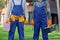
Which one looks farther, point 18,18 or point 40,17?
point 40,17

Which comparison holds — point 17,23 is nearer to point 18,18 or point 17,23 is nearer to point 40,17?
point 18,18

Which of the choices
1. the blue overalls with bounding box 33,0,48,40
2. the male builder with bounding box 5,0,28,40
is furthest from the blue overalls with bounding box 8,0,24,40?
the blue overalls with bounding box 33,0,48,40

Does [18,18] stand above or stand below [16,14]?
below

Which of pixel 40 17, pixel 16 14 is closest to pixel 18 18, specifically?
pixel 16 14

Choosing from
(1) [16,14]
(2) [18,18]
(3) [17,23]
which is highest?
(1) [16,14]

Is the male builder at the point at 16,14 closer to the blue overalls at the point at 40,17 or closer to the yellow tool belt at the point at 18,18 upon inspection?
the yellow tool belt at the point at 18,18

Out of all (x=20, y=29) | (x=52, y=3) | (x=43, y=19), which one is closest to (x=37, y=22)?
(x=43, y=19)

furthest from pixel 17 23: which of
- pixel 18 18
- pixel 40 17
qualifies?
pixel 40 17

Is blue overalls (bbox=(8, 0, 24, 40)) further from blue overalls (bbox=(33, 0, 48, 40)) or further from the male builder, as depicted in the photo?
blue overalls (bbox=(33, 0, 48, 40))

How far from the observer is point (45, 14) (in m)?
7.78

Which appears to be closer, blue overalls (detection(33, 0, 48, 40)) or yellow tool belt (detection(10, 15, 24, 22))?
yellow tool belt (detection(10, 15, 24, 22))

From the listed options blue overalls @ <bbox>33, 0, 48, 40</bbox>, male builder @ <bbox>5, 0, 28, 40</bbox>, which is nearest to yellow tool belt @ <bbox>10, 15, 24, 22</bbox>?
male builder @ <bbox>5, 0, 28, 40</bbox>

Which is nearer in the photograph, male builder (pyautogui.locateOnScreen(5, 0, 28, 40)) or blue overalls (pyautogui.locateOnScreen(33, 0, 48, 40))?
male builder (pyautogui.locateOnScreen(5, 0, 28, 40))

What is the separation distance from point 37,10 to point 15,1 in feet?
2.59
